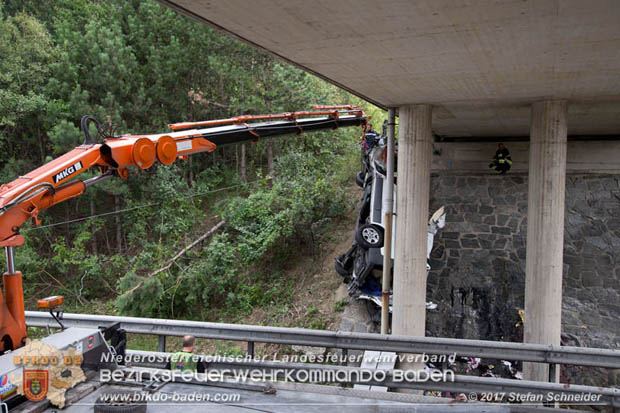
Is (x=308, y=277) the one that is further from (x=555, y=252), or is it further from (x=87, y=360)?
(x=87, y=360)

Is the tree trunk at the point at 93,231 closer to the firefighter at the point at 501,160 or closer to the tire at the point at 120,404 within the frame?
the tire at the point at 120,404

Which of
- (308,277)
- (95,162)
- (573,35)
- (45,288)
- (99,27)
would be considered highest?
(99,27)

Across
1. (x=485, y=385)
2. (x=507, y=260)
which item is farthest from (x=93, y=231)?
(x=485, y=385)

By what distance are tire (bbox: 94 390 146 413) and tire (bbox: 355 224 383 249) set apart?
5.61 m

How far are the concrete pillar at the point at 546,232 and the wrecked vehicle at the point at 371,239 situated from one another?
2427 mm

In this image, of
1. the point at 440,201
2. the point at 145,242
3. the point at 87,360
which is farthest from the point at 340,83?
the point at 145,242

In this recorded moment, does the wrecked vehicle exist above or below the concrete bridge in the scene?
below

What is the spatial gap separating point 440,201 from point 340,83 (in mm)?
6536

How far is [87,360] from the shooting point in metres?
4.57

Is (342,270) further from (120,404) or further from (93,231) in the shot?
(93,231)

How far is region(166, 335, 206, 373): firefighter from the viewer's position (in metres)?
4.89

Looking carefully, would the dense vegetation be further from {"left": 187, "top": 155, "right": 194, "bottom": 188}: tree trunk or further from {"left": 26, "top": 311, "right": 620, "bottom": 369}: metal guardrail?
{"left": 26, "top": 311, "right": 620, "bottom": 369}: metal guardrail

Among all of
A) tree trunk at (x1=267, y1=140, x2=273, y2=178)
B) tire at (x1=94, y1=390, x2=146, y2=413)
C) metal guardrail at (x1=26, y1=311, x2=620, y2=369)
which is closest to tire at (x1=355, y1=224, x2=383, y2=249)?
metal guardrail at (x1=26, y1=311, x2=620, y2=369)

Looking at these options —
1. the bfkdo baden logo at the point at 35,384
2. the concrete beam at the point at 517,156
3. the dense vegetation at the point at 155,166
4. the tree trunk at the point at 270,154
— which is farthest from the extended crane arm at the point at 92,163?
the tree trunk at the point at 270,154
